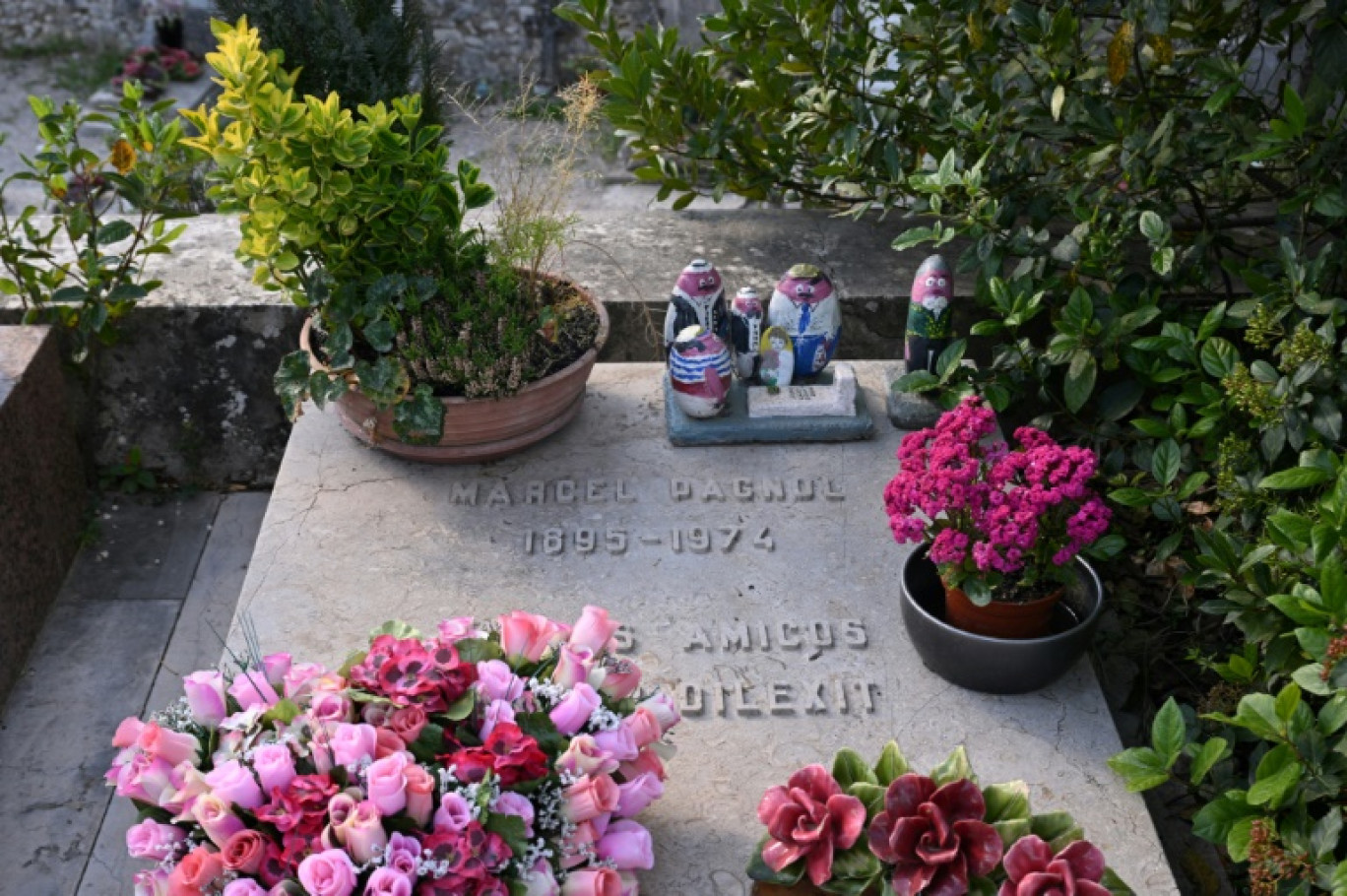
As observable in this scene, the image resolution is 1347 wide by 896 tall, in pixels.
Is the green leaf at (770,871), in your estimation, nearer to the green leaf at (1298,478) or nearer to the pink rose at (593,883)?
the pink rose at (593,883)

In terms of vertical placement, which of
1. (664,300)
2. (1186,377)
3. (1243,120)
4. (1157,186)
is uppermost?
(1243,120)

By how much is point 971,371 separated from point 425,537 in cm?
130

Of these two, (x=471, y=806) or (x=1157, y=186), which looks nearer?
(x=471, y=806)

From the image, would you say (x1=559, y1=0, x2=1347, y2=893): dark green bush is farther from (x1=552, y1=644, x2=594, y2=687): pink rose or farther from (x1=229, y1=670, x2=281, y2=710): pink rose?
(x1=229, y1=670, x2=281, y2=710): pink rose

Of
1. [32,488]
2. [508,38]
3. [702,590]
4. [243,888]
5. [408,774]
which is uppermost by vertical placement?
[408,774]

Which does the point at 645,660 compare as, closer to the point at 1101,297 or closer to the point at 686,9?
the point at 1101,297

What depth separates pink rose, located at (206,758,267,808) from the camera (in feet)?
6.05

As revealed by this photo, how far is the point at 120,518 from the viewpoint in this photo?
350 centimetres

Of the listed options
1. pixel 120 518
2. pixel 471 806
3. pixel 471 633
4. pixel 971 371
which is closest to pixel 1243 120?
pixel 971 371

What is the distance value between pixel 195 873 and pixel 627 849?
63 centimetres

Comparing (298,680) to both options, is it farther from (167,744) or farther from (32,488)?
(32,488)

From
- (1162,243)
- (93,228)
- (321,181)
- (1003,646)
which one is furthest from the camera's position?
(93,228)

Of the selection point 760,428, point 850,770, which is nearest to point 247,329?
point 760,428

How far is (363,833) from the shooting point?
5.82 ft
